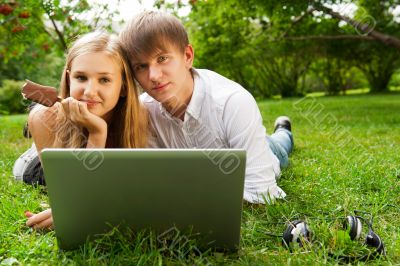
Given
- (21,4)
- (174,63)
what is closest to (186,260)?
(174,63)

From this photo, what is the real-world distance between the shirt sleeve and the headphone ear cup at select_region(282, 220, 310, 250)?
46 centimetres

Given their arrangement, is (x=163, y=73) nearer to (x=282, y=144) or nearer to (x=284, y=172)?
(x=284, y=172)

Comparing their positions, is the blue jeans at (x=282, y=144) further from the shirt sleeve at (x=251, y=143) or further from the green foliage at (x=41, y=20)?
the green foliage at (x=41, y=20)

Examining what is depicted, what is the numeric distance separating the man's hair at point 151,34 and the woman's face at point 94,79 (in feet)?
0.53

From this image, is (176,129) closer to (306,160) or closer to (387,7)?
(306,160)

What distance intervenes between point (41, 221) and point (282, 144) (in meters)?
2.39

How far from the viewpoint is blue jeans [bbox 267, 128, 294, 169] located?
3.49m

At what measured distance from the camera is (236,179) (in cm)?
146

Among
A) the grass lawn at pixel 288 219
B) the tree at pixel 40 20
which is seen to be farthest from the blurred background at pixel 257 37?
the grass lawn at pixel 288 219

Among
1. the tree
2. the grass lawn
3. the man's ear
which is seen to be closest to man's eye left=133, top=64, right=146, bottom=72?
the man's ear

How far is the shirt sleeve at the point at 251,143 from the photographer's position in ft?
7.75

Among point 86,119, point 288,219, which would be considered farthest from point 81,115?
point 288,219

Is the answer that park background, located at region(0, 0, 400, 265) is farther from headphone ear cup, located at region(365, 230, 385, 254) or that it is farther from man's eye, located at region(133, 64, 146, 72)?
man's eye, located at region(133, 64, 146, 72)

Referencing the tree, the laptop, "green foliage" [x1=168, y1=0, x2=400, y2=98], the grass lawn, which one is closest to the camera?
the laptop
